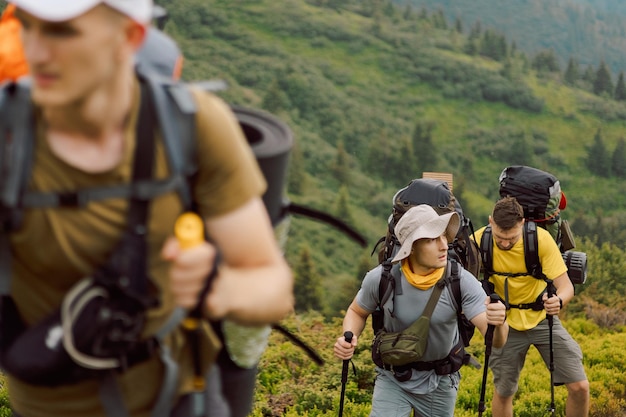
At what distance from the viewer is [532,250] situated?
291 inches

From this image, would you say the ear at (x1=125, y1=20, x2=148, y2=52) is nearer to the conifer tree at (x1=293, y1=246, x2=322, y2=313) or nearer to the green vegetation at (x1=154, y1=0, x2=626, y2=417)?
the conifer tree at (x1=293, y1=246, x2=322, y2=313)

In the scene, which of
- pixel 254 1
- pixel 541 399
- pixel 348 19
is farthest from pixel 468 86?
pixel 541 399

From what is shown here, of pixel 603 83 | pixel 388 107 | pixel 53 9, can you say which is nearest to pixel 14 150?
pixel 53 9

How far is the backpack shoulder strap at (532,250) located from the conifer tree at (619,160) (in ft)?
342

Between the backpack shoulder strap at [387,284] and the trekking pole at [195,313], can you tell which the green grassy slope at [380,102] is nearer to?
the backpack shoulder strap at [387,284]

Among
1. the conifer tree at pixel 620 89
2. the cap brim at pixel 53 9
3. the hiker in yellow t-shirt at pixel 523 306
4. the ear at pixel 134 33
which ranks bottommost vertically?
the conifer tree at pixel 620 89

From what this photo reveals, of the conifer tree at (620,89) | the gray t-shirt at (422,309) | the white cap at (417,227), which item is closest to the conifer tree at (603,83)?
A: the conifer tree at (620,89)

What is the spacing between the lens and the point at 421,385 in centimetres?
609

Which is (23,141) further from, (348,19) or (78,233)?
(348,19)

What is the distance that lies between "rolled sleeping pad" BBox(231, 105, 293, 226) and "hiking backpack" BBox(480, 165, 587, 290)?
498 centimetres

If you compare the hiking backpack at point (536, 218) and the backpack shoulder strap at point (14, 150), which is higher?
the backpack shoulder strap at point (14, 150)

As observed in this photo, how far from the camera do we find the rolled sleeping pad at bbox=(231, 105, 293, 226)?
2607 millimetres

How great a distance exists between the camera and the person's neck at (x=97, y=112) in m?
2.09

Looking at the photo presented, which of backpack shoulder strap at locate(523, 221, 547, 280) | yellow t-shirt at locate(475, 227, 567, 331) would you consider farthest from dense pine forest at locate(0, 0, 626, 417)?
backpack shoulder strap at locate(523, 221, 547, 280)
